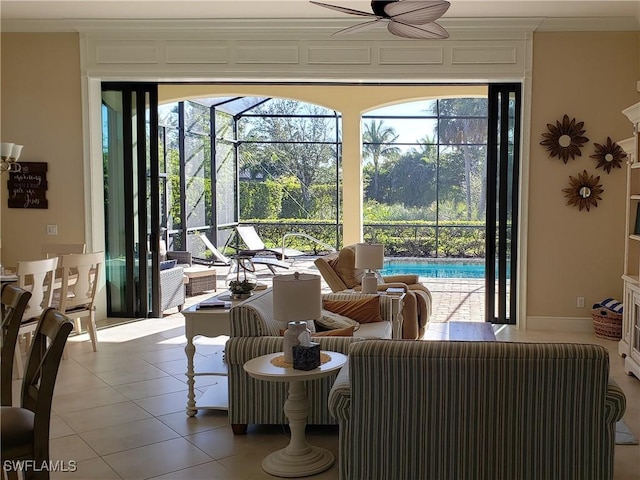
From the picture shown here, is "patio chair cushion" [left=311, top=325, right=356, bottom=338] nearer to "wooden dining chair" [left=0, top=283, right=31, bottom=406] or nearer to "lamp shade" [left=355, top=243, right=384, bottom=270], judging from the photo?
"lamp shade" [left=355, top=243, right=384, bottom=270]

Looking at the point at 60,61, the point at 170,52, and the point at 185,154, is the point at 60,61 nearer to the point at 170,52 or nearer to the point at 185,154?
the point at 170,52

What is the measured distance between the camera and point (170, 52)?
6.77 metres

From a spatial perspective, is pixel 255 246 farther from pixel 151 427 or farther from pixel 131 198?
pixel 151 427

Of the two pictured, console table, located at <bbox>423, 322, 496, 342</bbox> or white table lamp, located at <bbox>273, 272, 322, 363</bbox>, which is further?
console table, located at <bbox>423, 322, 496, 342</bbox>

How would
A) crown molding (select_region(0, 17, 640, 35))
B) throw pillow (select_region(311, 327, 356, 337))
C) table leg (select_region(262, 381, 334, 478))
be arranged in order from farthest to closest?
crown molding (select_region(0, 17, 640, 35))
throw pillow (select_region(311, 327, 356, 337))
table leg (select_region(262, 381, 334, 478))

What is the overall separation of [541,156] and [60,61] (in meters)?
5.03

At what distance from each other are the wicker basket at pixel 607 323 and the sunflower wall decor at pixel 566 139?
1.53 metres

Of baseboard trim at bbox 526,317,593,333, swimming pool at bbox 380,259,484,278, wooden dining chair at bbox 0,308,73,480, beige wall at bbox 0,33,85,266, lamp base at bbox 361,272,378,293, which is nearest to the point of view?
wooden dining chair at bbox 0,308,73,480

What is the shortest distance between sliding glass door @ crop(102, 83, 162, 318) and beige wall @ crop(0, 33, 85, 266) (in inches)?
13.6

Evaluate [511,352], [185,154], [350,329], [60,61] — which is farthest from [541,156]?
[185,154]

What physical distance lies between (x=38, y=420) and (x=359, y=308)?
9.64ft

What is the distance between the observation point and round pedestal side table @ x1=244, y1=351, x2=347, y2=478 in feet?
10.7

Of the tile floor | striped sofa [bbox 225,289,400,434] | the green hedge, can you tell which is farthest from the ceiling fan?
the green hedge

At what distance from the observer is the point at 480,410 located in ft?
8.70
